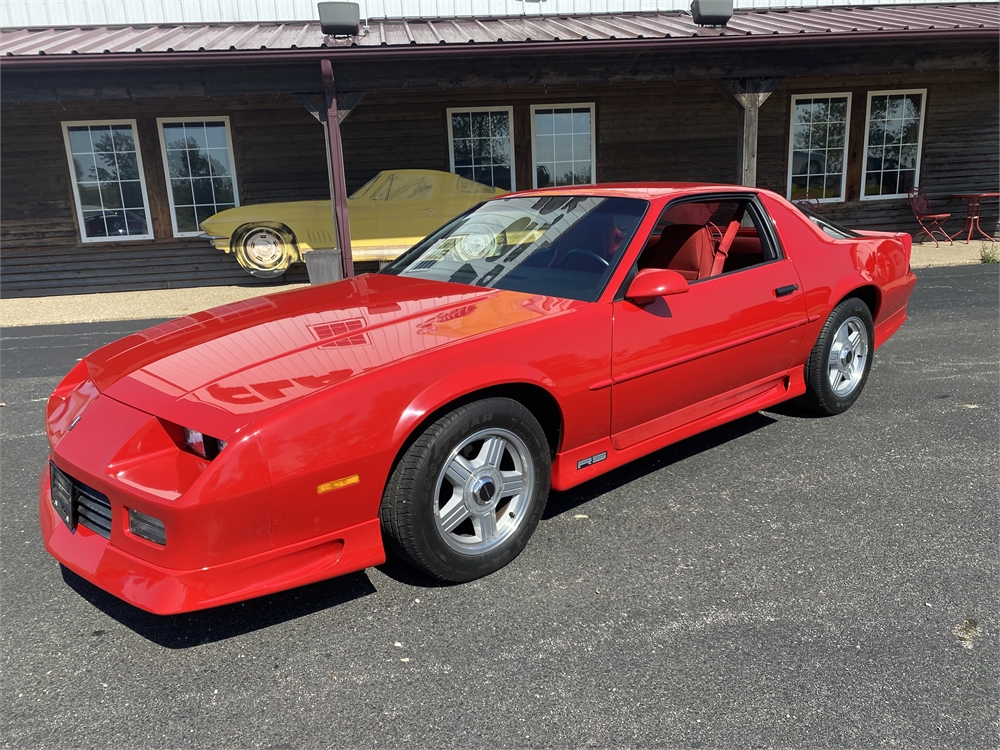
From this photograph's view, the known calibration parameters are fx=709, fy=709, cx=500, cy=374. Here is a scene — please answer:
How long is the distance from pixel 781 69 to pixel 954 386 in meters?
6.31

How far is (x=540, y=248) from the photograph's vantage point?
132 inches

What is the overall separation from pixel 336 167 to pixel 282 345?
22.5ft

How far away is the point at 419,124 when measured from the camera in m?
11.6

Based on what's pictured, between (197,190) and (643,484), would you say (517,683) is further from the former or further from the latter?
(197,190)

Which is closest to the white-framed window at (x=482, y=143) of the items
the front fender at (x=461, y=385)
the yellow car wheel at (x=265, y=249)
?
the yellow car wheel at (x=265, y=249)

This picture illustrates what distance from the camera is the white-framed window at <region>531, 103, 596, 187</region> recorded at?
39.1 ft

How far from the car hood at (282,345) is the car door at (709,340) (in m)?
0.38

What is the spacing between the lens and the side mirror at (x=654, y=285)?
296cm

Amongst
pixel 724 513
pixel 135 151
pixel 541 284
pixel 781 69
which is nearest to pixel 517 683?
pixel 724 513

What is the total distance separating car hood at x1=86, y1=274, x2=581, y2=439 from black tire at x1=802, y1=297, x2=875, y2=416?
183 centimetres

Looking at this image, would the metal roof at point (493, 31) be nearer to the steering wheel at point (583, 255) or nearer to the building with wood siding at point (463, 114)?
the building with wood siding at point (463, 114)

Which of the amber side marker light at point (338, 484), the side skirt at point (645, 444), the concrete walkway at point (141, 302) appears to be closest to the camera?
the amber side marker light at point (338, 484)

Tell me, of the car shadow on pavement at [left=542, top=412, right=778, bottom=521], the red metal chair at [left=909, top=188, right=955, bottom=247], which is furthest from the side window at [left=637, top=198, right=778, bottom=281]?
the red metal chair at [left=909, top=188, right=955, bottom=247]

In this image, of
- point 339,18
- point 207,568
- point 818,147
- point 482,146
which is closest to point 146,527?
point 207,568
